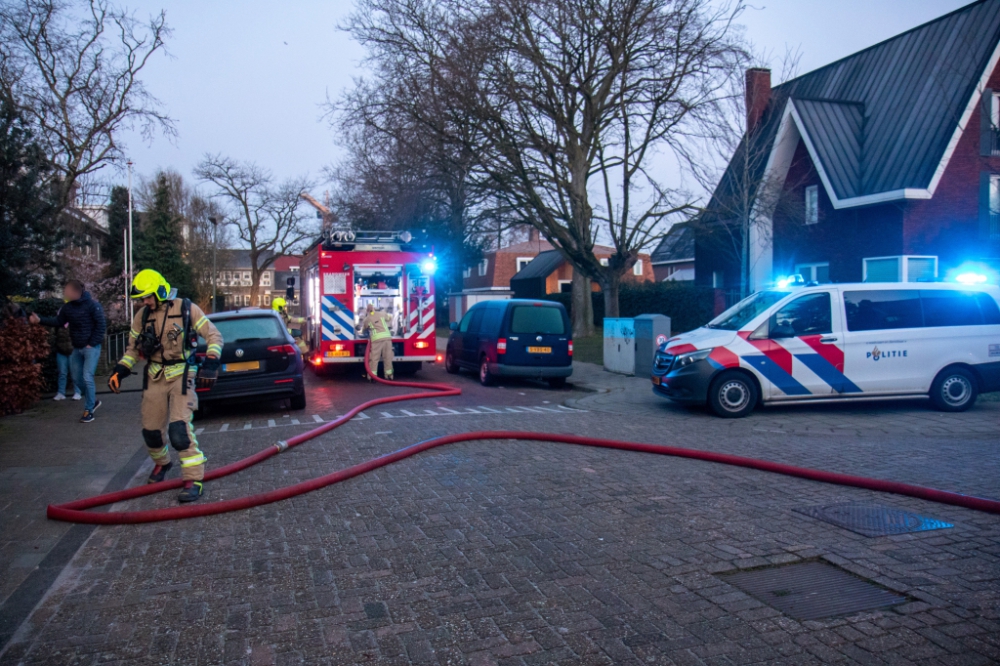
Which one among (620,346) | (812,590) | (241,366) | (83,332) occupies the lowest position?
(812,590)

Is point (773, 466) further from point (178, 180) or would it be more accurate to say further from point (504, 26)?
point (178, 180)

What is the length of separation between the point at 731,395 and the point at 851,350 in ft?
5.81

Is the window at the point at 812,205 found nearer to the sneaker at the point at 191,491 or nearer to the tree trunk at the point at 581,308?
the tree trunk at the point at 581,308

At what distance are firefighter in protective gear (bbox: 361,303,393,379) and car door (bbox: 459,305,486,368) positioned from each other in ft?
5.72

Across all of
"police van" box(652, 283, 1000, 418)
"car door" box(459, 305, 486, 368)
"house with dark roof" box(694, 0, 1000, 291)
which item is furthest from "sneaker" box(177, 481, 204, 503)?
"house with dark roof" box(694, 0, 1000, 291)

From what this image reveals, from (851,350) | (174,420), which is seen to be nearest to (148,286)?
(174,420)

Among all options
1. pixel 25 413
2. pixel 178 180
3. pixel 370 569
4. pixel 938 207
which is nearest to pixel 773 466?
pixel 370 569

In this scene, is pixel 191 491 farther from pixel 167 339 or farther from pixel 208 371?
pixel 167 339

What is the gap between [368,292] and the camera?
54.3 ft

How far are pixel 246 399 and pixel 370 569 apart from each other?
7353mm

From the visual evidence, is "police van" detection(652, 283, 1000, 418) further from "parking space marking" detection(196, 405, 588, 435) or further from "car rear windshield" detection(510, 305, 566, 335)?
"car rear windshield" detection(510, 305, 566, 335)

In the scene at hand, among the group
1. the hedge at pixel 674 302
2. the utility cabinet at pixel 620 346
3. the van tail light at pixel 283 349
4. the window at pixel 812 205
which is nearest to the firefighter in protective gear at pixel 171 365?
the van tail light at pixel 283 349

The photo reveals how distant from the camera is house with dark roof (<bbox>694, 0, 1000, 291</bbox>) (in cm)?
2088

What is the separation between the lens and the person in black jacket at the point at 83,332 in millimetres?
10992
